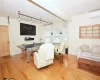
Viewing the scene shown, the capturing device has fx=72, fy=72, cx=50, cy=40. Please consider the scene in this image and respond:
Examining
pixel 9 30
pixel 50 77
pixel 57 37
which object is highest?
pixel 9 30

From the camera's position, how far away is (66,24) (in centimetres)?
578

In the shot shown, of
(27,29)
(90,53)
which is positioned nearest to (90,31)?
(90,53)

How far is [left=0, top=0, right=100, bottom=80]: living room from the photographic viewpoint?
2480 millimetres

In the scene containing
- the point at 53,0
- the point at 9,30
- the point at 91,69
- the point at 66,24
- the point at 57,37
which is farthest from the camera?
the point at 57,37

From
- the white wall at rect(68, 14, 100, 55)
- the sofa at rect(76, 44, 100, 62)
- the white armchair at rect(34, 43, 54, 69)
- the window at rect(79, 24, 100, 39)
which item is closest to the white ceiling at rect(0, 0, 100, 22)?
the white wall at rect(68, 14, 100, 55)

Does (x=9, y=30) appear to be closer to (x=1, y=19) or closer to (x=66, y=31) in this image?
(x=1, y=19)

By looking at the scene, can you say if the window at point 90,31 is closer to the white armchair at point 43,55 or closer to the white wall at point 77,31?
the white wall at point 77,31

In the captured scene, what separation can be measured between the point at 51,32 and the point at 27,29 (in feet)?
7.11

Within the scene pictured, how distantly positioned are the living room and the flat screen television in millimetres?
231

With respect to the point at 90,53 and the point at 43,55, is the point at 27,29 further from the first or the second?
the point at 90,53

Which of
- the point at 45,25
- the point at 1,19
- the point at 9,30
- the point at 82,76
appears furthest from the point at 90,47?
the point at 1,19

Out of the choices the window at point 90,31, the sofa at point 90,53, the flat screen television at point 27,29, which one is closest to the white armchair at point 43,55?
the sofa at point 90,53

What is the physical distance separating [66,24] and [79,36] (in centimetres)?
187

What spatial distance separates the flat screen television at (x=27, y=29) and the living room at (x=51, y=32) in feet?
0.76
